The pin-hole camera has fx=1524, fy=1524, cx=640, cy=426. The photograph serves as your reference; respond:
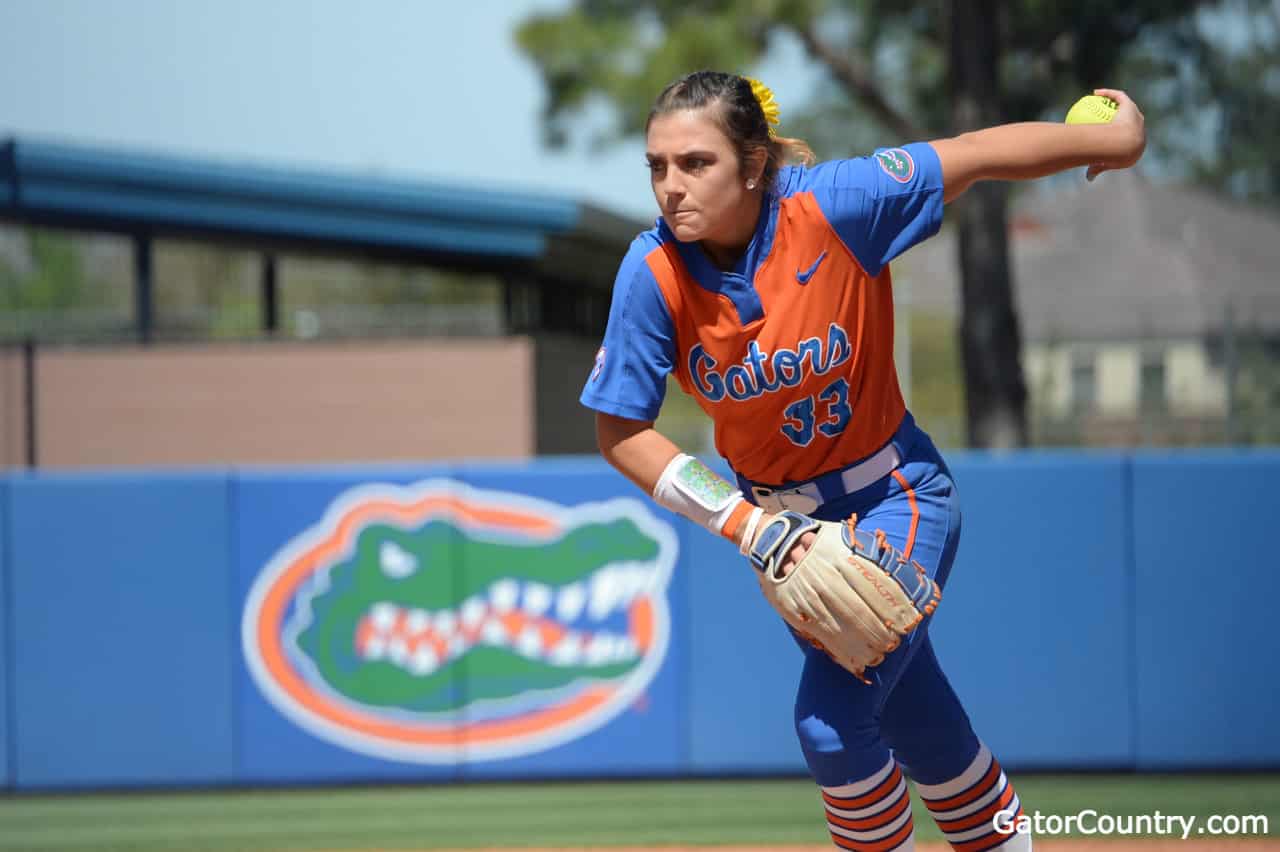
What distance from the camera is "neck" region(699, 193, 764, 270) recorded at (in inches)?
135

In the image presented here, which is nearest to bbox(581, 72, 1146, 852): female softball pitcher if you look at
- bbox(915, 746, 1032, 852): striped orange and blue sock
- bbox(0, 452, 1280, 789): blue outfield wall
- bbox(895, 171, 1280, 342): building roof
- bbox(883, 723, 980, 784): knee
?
bbox(883, 723, 980, 784): knee

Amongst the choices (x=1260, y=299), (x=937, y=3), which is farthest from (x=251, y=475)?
(x=1260, y=299)

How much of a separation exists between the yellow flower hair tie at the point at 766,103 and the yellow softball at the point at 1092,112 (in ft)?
2.32

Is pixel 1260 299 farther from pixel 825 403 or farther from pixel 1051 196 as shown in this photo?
pixel 825 403

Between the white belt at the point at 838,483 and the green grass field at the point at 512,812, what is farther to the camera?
the green grass field at the point at 512,812

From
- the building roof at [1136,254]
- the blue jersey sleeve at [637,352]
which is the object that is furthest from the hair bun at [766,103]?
the building roof at [1136,254]

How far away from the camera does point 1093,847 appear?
5.98 meters

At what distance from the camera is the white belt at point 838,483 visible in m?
3.58

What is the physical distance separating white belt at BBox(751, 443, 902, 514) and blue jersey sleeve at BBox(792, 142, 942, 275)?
0.44 metres

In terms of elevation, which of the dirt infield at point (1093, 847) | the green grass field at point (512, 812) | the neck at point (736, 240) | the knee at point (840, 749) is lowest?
the green grass field at point (512, 812)

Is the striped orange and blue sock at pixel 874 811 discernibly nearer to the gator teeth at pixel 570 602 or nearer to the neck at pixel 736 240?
the neck at pixel 736 240

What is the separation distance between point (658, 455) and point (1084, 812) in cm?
388

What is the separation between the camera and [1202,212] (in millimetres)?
37156

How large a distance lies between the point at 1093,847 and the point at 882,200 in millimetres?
3543
